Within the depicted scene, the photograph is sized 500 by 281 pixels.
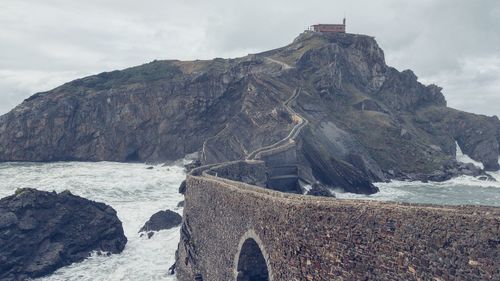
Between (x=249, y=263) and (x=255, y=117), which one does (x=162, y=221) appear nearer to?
(x=249, y=263)

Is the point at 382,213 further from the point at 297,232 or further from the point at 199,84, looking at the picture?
the point at 199,84

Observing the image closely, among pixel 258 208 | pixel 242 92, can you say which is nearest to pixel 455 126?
pixel 242 92

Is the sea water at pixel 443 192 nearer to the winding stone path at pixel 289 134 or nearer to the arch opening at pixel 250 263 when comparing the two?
the winding stone path at pixel 289 134

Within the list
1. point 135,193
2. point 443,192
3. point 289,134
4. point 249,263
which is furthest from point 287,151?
point 249,263

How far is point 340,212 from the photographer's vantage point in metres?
13.2

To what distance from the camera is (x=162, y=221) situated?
3709 centimetres

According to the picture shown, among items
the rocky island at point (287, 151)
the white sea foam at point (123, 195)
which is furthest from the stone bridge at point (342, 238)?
the white sea foam at point (123, 195)

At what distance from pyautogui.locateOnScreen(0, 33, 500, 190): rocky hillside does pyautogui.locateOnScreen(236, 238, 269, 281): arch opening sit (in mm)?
36247

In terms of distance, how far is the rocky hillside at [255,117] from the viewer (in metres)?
61.1

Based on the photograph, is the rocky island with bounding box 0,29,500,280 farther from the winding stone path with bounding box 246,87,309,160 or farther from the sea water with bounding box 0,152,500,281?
the sea water with bounding box 0,152,500,281

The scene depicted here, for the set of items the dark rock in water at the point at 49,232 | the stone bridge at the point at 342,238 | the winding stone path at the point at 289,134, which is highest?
the winding stone path at the point at 289,134

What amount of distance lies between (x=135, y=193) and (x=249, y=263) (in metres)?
32.2

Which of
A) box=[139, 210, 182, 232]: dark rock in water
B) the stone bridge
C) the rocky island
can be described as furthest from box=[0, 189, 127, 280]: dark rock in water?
the stone bridge

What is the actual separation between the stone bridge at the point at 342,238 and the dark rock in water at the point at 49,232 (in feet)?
39.0
